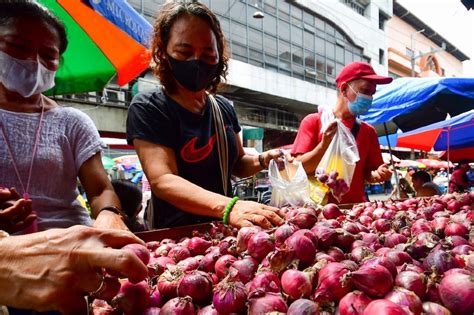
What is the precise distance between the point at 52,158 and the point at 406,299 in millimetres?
1766

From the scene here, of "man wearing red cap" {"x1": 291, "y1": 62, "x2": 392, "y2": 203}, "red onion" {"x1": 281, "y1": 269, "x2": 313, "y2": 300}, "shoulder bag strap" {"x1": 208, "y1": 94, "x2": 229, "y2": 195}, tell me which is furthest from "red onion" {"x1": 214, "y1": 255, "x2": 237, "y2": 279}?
"man wearing red cap" {"x1": 291, "y1": 62, "x2": 392, "y2": 203}

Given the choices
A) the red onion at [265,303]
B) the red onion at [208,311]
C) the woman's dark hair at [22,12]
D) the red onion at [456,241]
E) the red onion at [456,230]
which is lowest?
the red onion at [208,311]

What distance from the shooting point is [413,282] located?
0.95 metres

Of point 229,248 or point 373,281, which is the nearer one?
point 373,281

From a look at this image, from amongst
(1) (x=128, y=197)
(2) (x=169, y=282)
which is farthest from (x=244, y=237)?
(1) (x=128, y=197)

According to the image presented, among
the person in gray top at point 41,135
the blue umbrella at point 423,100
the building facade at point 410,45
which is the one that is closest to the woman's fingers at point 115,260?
the person in gray top at point 41,135

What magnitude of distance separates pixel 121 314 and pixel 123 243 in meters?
0.19

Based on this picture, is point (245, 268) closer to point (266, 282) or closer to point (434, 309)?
point (266, 282)

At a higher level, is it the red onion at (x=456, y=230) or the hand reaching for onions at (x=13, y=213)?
the hand reaching for onions at (x=13, y=213)

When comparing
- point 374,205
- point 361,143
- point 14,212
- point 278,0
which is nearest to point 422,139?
point 361,143

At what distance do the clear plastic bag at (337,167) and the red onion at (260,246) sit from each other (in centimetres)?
163

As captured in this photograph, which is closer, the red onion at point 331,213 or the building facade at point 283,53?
the red onion at point 331,213

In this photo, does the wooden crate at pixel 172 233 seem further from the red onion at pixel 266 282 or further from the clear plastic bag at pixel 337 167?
the clear plastic bag at pixel 337 167

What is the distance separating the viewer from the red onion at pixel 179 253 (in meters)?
1.37
